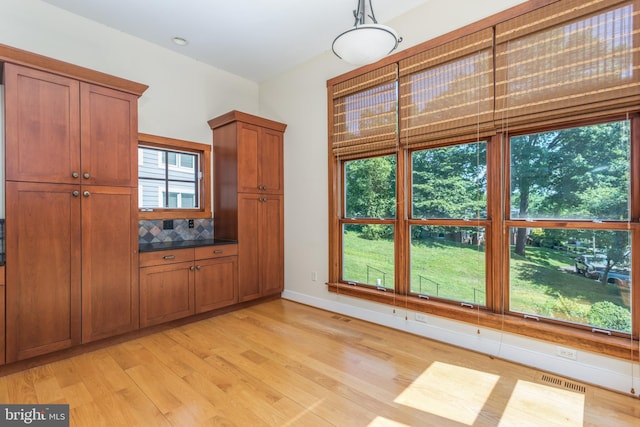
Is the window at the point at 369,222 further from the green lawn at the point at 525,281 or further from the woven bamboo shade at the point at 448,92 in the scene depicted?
the woven bamboo shade at the point at 448,92

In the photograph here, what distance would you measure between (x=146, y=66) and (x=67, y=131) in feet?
4.60

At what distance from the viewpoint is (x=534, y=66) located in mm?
2285

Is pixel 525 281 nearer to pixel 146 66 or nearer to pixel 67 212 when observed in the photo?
pixel 67 212

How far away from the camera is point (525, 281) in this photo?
246cm

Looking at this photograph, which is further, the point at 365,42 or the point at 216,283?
the point at 216,283

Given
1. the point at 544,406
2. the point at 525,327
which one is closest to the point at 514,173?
the point at 525,327

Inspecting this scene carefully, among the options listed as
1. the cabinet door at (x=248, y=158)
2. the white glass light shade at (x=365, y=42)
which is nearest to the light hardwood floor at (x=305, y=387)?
the cabinet door at (x=248, y=158)

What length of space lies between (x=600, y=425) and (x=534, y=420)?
34 cm

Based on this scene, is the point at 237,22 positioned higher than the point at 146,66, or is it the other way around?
the point at 237,22

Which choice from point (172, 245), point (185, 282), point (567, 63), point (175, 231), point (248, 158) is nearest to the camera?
point (567, 63)

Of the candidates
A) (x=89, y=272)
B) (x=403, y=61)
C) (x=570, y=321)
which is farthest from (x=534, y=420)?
(x=89, y=272)

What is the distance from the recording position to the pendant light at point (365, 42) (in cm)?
178

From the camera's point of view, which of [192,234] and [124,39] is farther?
[192,234]

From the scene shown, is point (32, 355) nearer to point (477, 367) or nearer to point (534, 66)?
point (477, 367)
